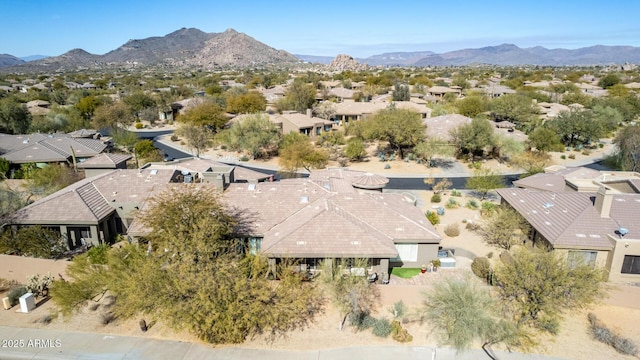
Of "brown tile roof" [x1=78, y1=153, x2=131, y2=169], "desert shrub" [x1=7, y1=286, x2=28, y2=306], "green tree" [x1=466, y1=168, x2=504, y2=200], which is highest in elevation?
"brown tile roof" [x1=78, y1=153, x2=131, y2=169]

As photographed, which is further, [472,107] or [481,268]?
[472,107]

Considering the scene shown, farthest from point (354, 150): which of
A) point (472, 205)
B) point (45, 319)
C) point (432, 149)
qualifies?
point (45, 319)

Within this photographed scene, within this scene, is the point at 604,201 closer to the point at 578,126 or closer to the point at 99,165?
the point at 578,126

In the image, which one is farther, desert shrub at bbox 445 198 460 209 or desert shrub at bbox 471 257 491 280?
desert shrub at bbox 445 198 460 209

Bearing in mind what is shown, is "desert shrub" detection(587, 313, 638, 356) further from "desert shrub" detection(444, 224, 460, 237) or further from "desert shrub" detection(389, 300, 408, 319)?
"desert shrub" detection(444, 224, 460, 237)

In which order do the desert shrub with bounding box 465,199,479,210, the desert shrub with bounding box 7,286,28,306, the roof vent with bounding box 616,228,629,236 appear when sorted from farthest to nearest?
the desert shrub with bounding box 465,199,479,210
the roof vent with bounding box 616,228,629,236
the desert shrub with bounding box 7,286,28,306

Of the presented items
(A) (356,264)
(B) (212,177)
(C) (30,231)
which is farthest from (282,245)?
(C) (30,231)

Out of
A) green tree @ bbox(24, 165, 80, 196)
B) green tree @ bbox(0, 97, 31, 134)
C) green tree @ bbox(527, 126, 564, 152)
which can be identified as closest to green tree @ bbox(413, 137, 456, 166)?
green tree @ bbox(527, 126, 564, 152)
